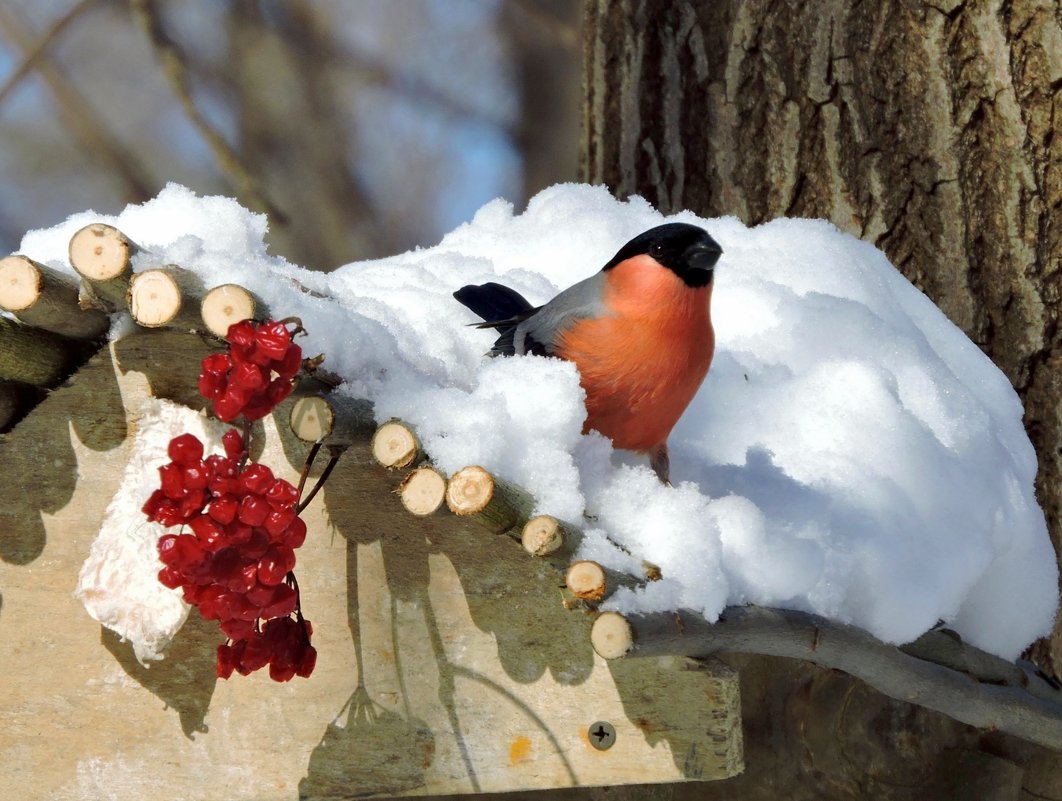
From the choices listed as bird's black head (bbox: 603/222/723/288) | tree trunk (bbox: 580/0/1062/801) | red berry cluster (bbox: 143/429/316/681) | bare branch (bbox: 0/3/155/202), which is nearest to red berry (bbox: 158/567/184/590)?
red berry cluster (bbox: 143/429/316/681)

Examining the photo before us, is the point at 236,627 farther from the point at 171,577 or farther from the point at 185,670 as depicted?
the point at 185,670

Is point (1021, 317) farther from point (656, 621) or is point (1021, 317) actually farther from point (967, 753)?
point (656, 621)

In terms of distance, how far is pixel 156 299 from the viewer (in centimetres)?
110

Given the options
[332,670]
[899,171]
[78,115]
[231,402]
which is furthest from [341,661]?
[78,115]

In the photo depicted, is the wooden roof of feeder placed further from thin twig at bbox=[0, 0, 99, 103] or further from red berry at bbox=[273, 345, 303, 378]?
thin twig at bbox=[0, 0, 99, 103]

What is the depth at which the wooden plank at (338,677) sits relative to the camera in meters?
1.31

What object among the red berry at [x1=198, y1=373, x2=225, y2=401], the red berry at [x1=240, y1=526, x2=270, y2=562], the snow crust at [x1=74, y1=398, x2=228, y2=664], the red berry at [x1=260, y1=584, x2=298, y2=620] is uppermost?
the red berry at [x1=198, y1=373, x2=225, y2=401]

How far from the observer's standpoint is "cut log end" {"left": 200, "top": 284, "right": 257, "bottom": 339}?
3.59ft

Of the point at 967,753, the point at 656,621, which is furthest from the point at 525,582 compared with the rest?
the point at 967,753

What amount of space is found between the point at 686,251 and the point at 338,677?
65 cm

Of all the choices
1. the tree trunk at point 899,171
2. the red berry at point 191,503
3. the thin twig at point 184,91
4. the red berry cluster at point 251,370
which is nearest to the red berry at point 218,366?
the red berry cluster at point 251,370

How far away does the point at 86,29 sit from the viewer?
4043mm

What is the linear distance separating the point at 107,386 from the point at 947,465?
111 cm

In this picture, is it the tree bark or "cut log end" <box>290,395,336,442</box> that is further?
the tree bark
